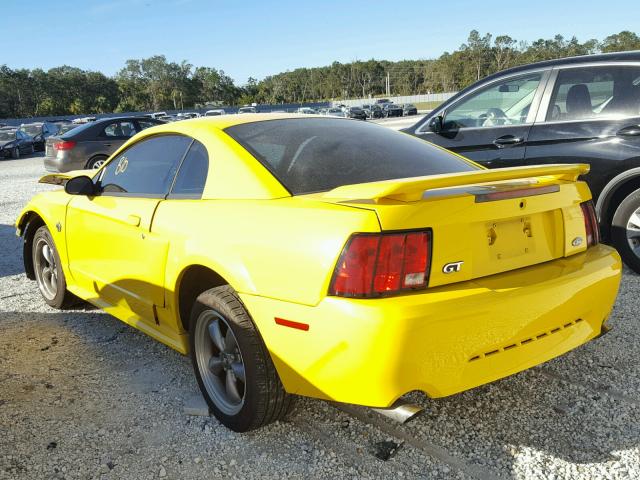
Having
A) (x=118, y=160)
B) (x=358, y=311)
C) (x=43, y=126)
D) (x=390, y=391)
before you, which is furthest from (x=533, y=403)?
(x=43, y=126)

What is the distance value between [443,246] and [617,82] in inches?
135

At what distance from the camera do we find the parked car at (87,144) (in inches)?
556

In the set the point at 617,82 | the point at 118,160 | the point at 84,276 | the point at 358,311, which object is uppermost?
the point at 617,82

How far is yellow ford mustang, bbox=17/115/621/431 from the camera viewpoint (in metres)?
2.17

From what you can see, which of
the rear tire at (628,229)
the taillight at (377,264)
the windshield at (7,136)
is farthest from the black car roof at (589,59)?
the windshield at (7,136)

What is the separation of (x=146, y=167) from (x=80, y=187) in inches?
22.8

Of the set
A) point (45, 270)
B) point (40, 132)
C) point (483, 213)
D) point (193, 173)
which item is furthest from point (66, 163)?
point (40, 132)

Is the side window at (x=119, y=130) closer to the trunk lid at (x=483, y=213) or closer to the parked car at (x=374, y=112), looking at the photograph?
the trunk lid at (x=483, y=213)

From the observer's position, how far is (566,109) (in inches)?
198

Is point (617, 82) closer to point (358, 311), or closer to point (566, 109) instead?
point (566, 109)

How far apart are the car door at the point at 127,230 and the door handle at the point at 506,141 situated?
3123mm

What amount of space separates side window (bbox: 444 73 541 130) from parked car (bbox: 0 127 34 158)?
23831 millimetres

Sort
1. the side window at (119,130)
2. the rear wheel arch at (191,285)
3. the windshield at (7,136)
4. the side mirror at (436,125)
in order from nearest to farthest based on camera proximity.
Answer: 1. the rear wheel arch at (191,285)
2. the side mirror at (436,125)
3. the side window at (119,130)
4. the windshield at (7,136)

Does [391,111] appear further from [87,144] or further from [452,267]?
[452,267]
